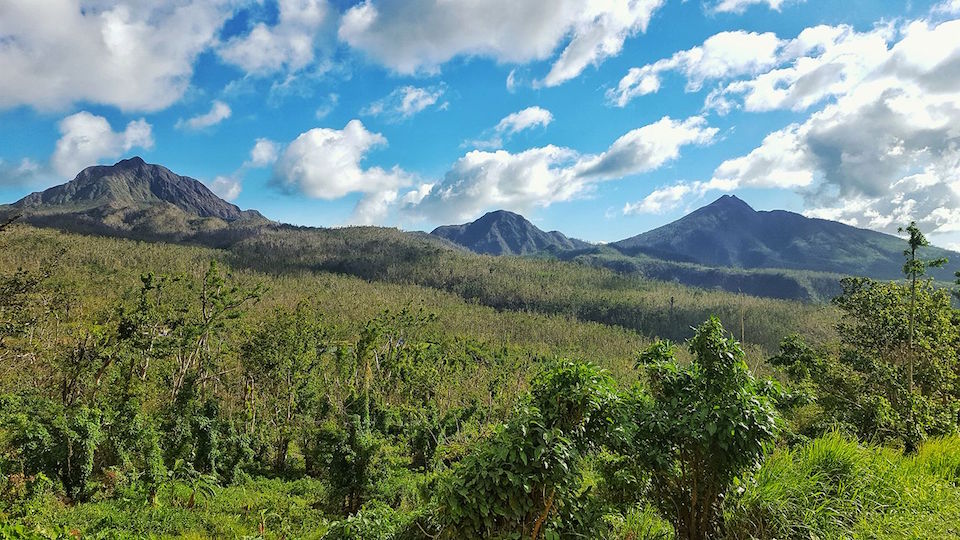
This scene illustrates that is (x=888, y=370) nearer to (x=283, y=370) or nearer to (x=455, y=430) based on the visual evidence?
(x=455, y=430)

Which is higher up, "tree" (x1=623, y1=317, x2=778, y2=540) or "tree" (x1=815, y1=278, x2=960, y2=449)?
"tree" (x1=623, y1=317, x2=778, y2=540)

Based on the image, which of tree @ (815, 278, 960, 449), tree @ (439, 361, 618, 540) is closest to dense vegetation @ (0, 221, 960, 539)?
tree @ (439, 361, 618, 540)

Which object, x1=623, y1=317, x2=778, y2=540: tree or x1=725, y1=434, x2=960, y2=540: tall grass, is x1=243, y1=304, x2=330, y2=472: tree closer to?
x1=623, y1=317, x2=778, y2=540: tree

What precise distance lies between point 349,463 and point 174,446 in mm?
11018

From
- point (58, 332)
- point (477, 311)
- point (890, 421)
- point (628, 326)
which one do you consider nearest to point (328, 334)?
point (58, 332)

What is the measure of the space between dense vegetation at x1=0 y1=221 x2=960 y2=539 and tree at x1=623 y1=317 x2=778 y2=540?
3 cm

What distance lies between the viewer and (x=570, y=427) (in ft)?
16.7

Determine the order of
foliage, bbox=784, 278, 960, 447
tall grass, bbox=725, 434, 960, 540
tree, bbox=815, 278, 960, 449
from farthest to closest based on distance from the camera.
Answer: foliage, bbox=784, 278, 960, 447 < tree, bbox=815, 278, 960, 449 < tall grass, bbox=725, 434, 960, 540

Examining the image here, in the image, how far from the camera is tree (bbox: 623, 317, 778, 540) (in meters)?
4.96

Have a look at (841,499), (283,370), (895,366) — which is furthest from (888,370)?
(283,370)

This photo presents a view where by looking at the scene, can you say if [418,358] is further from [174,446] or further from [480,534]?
[480,534]

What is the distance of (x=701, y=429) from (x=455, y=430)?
40.1m

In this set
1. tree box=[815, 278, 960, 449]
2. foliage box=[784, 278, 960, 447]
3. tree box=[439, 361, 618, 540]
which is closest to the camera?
tree box=[439, 361, 618, 540]

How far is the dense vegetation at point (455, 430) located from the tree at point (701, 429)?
0.03 meters
